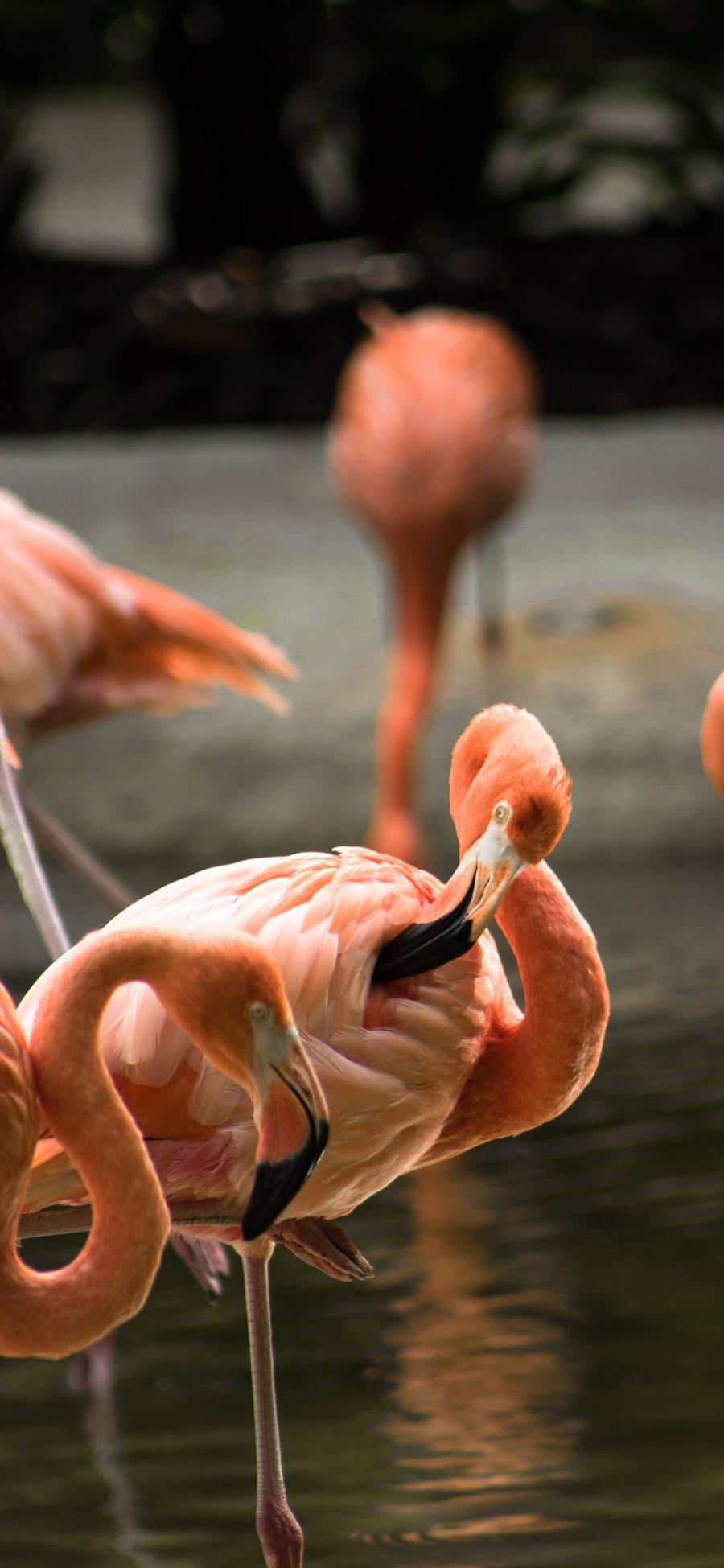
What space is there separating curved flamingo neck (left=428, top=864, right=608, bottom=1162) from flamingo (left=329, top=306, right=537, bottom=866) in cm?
313

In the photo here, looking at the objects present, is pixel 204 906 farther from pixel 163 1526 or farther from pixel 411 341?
pixel 411 341

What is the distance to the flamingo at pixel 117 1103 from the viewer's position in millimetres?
1879

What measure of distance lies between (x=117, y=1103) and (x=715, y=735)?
102 cm

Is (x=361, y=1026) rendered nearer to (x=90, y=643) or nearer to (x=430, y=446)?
(x=90, y=643)

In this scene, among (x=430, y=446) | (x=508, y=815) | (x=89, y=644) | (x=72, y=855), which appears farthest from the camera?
(x=430, y=446)

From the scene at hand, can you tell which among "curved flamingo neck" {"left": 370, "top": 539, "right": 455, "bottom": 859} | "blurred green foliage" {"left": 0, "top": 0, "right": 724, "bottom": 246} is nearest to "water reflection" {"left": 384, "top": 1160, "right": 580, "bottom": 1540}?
"curved flamingo neck" {"left": 370, "top": 539, "right": 455, "bottom": 859}

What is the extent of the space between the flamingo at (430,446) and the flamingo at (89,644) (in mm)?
1260

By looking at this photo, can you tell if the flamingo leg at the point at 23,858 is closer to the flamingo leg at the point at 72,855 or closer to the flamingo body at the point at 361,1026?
the flamingo body at the point at 361,1026

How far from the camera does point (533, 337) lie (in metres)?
8.66

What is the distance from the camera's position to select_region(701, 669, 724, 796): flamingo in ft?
8.62

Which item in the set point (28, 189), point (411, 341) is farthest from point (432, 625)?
point (28, 189)

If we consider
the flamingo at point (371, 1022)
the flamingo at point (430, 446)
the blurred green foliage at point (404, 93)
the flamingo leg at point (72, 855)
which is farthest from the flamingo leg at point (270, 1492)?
the blurred green foliage at point (404, 93)

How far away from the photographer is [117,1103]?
6.47 ft

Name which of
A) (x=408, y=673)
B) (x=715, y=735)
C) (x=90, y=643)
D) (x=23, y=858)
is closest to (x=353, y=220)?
(x=408, y=673)
